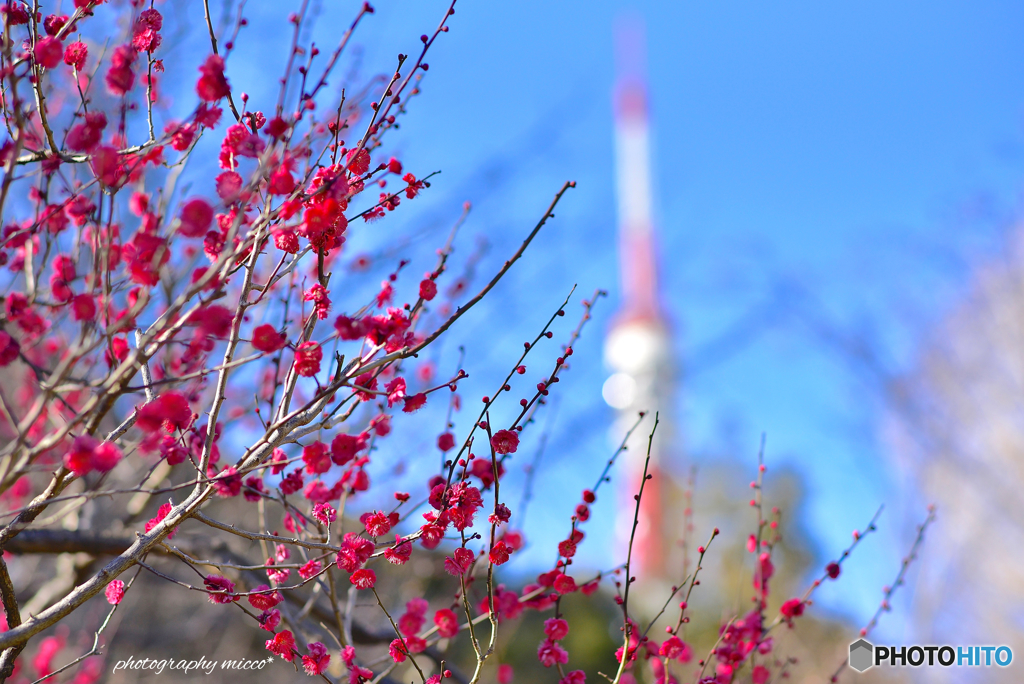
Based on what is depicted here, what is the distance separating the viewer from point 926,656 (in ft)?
16.4

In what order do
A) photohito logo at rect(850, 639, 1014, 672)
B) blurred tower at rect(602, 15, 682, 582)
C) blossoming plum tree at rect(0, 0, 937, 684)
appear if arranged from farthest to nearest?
1. blurred tower at rect(602, 15, 682, 582)
2. photohito logo at rect(850, 639, 1014, 672)
3. blossoming plum tree at rect(0, 0, 937, 684)

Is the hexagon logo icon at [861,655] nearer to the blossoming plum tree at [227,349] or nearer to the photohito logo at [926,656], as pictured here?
the photohito logo at [926,656]

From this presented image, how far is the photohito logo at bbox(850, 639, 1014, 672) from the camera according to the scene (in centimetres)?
336

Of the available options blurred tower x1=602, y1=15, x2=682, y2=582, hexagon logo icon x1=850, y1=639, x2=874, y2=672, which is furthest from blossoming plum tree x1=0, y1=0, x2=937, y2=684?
blurred tower x1=602, y1=15, x2=682, y2=582

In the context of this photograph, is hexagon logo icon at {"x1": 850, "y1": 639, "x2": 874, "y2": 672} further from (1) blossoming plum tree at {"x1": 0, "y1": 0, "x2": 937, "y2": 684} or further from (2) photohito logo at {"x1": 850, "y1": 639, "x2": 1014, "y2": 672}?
(1) blossoming plum tree at {"x1": 0, "y1": 0, "x2": 937, "y2": 684}

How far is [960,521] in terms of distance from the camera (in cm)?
647

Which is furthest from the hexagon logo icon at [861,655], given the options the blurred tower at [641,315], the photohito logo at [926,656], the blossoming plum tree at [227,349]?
the blurred tower at [641,315]

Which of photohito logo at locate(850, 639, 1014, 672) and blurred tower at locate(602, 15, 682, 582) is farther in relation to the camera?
blurred tower at locate(602, 15, 682, 582)

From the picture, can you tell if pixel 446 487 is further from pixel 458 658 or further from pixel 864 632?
pixel 458 658

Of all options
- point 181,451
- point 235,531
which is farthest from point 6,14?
point 235,531

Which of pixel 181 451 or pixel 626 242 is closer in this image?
pixel 181 451

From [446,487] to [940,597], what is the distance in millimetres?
5392

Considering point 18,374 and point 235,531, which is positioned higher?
point 18,374

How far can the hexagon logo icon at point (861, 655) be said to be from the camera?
127 inches
